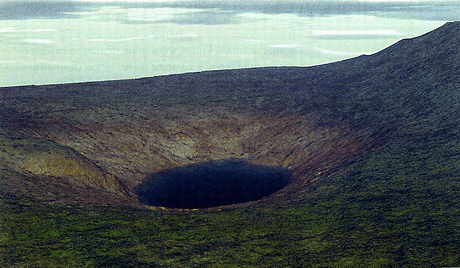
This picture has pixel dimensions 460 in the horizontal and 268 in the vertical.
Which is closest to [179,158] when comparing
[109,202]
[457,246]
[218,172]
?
[218,172]

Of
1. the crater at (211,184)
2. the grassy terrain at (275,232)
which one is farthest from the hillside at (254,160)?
the crater at (211,184)

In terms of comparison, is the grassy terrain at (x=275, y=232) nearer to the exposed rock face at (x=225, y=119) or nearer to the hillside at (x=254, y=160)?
the hillside at (x=254, y=160)

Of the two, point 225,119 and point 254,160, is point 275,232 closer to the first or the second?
point 254,160

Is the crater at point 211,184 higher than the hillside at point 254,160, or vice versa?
the hillside at point 254,160

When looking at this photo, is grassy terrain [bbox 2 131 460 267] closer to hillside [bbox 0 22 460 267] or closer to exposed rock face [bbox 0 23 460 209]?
hillside [bbox 0 22 460 267]

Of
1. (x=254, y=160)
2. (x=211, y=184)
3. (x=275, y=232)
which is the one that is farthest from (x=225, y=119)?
(x=275, y=232)

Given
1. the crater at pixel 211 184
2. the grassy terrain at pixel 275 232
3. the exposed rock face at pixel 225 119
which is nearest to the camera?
the grassy terrain at pixel 275 232

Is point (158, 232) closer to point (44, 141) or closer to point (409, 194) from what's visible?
point (409, 194)
